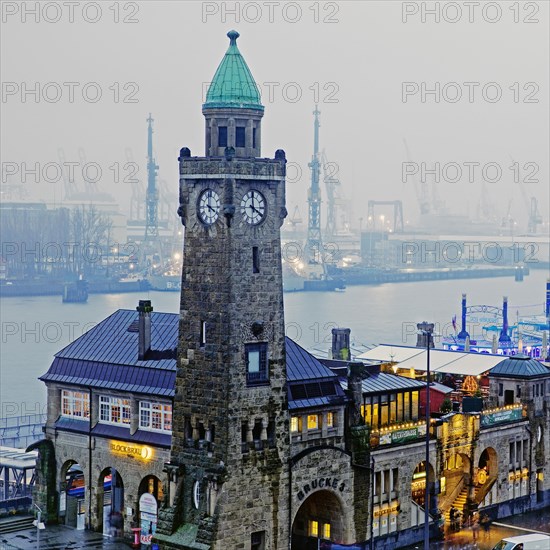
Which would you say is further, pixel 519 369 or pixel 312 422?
pixel 519 369

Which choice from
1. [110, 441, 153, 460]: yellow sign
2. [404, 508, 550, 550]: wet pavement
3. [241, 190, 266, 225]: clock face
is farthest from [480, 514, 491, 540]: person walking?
[241, 190, 266, 225]: clock face

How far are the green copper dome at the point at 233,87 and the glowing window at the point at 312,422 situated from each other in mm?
12462

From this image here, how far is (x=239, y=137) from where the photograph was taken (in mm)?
49750

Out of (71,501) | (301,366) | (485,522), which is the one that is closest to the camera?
(301,366)

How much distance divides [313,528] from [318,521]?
1.68ft

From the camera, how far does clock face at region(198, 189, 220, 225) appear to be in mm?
49031

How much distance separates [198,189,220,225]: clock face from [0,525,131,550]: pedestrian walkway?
46.1 feet

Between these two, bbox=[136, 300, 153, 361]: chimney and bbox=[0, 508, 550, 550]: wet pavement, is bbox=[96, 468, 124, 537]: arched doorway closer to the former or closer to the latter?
bbox=[0, 508, 550, 550]: wet pavement

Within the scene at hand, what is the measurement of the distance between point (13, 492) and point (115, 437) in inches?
471

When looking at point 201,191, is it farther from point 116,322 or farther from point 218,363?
point 116,322

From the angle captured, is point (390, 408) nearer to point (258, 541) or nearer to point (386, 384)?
point (386, 384)

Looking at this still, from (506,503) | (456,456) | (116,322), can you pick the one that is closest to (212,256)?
(116,322)

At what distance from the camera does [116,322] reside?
5941 centimetres

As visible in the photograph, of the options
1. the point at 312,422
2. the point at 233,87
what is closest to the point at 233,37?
the point at 233,87
